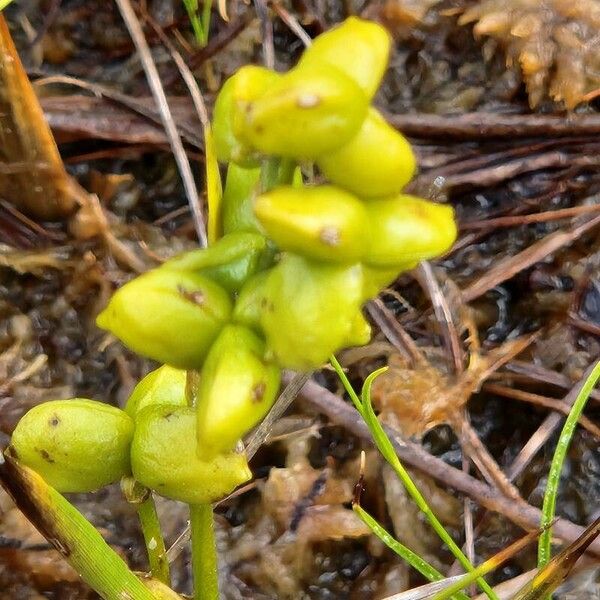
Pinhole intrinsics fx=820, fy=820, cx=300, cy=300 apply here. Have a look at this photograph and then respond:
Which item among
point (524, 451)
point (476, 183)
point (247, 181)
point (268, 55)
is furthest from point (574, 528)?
point (268, 55)

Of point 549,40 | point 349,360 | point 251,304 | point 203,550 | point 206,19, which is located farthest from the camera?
point 549,40

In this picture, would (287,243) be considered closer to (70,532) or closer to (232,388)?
(232,388)

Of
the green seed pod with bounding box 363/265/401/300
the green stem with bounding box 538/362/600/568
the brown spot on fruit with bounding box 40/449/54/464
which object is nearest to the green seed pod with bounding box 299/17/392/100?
the green seed pod with bounding box 363/265/401/300

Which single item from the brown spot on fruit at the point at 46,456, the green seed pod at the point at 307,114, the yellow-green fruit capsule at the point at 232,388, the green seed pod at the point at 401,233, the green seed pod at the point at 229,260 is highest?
the green seed pod at the point at 307,114

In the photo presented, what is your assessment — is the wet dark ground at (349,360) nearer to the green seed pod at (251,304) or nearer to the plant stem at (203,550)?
the plant stem at (203,550)

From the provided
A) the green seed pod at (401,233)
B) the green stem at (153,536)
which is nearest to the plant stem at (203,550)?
the green stem at (153,536)

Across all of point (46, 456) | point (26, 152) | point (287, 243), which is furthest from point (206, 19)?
point (287, 243)

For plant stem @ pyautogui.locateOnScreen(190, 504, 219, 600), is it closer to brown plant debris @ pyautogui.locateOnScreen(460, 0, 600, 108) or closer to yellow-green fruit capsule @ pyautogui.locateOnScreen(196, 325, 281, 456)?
yellow-green fruit capsule @ pyautogui.locateOnScreen(196, 325, 281, 456)
